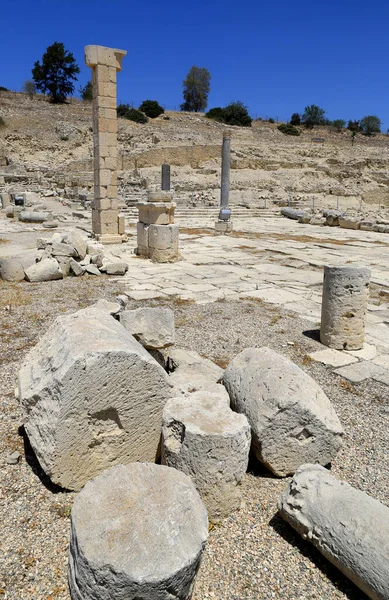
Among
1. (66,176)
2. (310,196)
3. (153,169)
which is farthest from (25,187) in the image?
(310,196)

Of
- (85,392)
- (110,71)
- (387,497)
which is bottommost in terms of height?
(387,497)

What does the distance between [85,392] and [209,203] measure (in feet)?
83.4

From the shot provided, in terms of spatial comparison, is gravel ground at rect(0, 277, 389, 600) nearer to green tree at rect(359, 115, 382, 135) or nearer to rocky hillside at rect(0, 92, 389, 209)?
rocky hillside at rect(0, 92, 389, 209)

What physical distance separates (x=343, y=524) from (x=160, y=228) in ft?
28.0

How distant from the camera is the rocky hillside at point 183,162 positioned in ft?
101

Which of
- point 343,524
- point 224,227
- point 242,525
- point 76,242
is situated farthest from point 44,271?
point 224,227

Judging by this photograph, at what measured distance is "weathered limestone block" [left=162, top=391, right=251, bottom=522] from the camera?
2.60 metres

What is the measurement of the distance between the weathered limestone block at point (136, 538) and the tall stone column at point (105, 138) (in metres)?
11.4

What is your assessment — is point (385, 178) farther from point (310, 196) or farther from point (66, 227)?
point (66, 227)

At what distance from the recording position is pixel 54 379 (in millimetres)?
2629

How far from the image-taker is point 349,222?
19.8 metres

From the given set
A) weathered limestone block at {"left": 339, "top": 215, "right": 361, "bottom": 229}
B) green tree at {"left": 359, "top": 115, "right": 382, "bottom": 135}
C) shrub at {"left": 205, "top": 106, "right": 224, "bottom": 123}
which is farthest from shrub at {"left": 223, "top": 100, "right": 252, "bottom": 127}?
weathered limestone block at {"left": 339, "top": 215, "right": 361, "bottom": 229}

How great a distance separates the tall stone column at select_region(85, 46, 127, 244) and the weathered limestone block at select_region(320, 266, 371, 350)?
905cm

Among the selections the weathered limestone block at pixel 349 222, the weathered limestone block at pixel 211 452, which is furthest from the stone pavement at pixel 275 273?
the weathered limestone block at pixel 349 222
